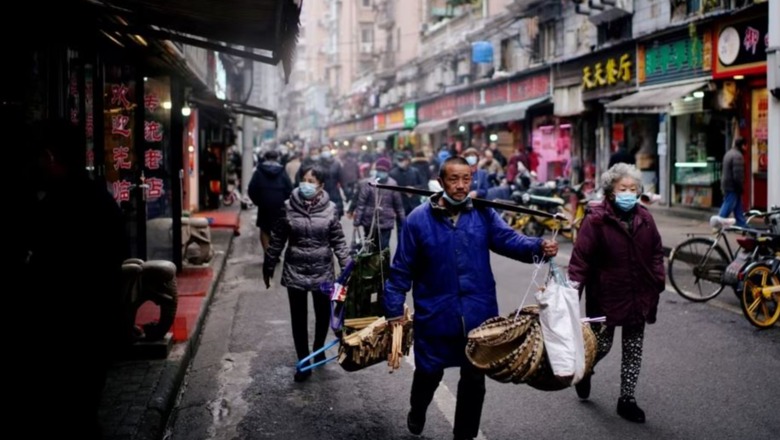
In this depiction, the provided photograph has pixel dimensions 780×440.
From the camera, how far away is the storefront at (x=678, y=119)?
1948 cm

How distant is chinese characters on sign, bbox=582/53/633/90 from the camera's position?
905 inches

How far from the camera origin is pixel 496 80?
3303 centimetres

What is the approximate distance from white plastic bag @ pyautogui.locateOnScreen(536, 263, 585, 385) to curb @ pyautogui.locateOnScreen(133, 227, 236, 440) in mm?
2510

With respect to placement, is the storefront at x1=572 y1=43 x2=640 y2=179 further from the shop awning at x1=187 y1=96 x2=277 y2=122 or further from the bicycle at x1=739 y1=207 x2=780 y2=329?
the bicycle at x1=739 y1=207 x2=780 y2=329

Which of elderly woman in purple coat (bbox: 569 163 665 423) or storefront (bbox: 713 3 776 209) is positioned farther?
storefront (bbox: 713 3 776 209)

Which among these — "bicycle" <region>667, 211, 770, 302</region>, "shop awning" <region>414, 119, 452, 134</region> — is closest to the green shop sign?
"bicycle" <region>667, 211, 770, 302</region>

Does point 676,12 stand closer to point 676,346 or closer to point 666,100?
point 666,100

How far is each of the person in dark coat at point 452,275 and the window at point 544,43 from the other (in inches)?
996

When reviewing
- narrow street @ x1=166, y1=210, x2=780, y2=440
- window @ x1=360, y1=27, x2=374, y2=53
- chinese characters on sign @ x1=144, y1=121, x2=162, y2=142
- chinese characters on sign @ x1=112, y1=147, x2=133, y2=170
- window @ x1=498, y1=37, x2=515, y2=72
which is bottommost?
narrow street @ x1=166, y1=210, x2=780, y2=440

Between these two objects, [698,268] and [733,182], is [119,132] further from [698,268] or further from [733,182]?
[733,182]

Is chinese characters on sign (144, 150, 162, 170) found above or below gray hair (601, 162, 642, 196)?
above

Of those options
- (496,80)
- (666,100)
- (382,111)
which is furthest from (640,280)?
(382,111)

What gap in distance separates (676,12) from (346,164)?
30.5 ft

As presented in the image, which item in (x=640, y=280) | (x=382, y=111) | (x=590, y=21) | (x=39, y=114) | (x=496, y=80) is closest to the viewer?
(x=640, y=280)
